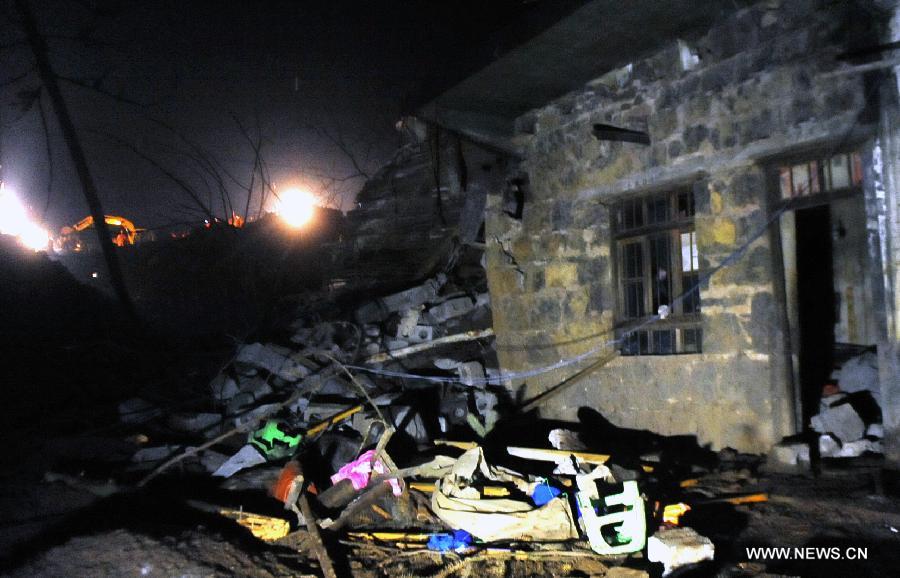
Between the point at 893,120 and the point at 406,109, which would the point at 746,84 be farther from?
the point at 406,109

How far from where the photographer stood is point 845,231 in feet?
24.8

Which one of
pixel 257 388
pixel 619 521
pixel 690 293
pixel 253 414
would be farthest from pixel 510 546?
pixel 257 388

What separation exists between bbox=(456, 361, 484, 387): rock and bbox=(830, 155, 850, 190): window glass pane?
15.0ft

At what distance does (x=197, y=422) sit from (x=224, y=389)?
705mm

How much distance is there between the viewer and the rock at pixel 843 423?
201 inches

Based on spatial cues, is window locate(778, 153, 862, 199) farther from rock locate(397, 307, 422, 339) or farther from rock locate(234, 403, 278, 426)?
rock locate(234, 403, 278, 426)

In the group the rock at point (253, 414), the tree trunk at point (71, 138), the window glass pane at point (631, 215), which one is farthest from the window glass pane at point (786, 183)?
the tree trunk at point (71, 138)

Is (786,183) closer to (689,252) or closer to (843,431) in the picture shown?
(689,252)

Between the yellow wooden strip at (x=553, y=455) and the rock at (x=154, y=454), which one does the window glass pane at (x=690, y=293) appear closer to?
the yellow wooden strip at (x=553, y=455)

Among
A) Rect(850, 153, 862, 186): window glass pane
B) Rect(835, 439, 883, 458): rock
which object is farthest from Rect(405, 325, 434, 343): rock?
Rect(850, 153, 862, 186): window glass pane

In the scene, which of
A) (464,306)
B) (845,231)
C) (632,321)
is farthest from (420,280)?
(845,231)

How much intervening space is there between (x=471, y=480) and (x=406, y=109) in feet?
16.7

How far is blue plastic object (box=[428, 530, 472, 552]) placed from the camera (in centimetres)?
421

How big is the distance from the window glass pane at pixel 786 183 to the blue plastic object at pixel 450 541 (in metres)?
4.21
